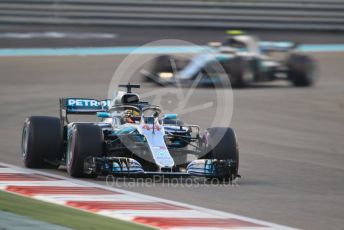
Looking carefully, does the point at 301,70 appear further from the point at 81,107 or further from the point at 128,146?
the point at 128,146

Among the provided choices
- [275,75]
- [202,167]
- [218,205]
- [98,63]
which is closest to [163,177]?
[202,167]

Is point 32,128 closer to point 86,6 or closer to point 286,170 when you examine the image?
point 286,170

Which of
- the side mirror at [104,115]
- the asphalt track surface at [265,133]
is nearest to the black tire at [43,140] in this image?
the asphalt track surface at [265,133]

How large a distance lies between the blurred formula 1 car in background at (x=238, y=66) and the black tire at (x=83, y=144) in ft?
38.3

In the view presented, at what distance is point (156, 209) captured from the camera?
9.80m

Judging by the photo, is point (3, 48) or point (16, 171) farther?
point (3, 48)

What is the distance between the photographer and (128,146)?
1188 cm

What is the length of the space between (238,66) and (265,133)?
667 centimetres

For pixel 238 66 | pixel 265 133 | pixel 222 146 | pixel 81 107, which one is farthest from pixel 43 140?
pixel 238 66

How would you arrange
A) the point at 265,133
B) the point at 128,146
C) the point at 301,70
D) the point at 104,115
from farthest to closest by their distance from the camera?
the point at 301,70 → the point at 265,133 → the point at 104,115 → the point at 128,146

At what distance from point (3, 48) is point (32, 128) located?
58.5ft

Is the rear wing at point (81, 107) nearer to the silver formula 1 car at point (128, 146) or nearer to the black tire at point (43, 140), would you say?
the silver formula 1 car at point (128, 146)

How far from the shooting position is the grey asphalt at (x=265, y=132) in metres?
10.5

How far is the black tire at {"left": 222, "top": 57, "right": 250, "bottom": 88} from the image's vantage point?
23.9m
